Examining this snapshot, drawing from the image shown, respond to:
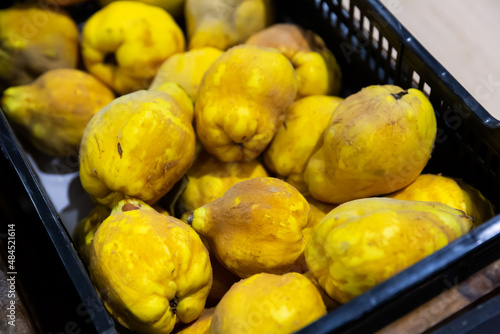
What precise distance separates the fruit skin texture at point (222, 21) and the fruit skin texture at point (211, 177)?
265 mm

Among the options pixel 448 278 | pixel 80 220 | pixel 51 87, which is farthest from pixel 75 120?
pixel 448 278

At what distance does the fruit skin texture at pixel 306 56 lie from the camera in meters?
0.94

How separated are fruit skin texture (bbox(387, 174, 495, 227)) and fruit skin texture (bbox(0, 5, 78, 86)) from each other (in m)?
0.71

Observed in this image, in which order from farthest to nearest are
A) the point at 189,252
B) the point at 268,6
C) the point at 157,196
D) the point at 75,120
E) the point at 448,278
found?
the point at 268,6
the point at 75,120
the point at 157,196
the point at 189,252
the point at 448,278

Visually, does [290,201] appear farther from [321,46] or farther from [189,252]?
[321,46]

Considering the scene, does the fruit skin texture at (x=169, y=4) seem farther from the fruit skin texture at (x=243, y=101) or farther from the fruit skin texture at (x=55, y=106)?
the fruit skin texture at (x=243, y=101)

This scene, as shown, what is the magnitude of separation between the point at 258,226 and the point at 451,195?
292 mm

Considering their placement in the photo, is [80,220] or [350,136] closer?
[350,136]

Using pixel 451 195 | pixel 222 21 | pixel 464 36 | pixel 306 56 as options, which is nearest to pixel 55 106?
pixel 222 21

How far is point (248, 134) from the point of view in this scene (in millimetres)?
802

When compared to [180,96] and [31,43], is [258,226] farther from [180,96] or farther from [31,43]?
[31,43]

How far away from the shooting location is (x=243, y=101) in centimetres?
79

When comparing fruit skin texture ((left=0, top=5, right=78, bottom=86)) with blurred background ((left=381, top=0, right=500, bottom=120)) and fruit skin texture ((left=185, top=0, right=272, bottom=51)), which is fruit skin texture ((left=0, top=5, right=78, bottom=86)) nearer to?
fruit skin texture ((left=185, top=0, right=272, bottom=51))

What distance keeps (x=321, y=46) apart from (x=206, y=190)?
38 centimetres
